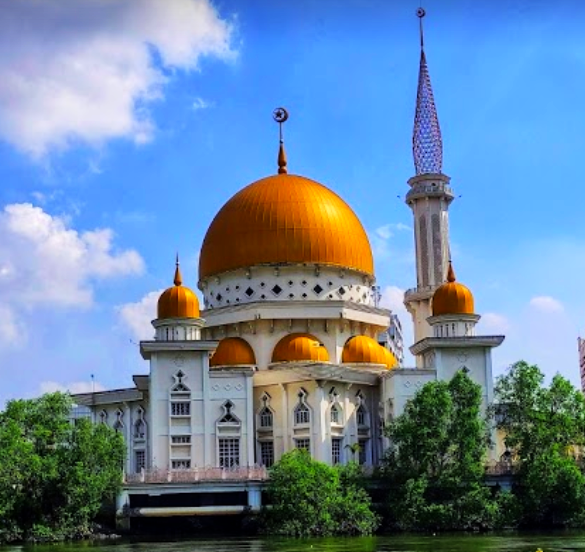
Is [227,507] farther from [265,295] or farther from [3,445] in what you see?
[265,295]

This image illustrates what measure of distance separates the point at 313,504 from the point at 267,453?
13.2 meters

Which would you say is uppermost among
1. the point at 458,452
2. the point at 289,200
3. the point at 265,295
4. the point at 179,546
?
the point at 289,200

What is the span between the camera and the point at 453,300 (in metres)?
70.4

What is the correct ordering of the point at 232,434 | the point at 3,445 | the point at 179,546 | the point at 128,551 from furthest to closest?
the point at 232,434 → the point at 3,445 → the point at 179,546 → the point at 128,551

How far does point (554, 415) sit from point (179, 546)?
23.0 meters

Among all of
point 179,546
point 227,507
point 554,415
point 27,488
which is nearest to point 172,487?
point 227,507

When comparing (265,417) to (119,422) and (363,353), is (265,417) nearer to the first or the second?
(363,353)

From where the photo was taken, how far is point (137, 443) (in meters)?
72.8

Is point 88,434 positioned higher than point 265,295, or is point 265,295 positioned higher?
point 265,295

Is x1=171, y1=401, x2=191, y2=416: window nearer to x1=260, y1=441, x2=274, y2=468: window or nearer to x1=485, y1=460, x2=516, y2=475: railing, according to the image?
x1=260, y1=441, x2=274, y2=468: window

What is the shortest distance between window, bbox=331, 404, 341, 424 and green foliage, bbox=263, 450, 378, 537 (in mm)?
10317

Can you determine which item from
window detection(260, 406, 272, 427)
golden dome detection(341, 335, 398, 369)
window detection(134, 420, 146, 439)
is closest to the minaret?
golden dome detection(341, 335, 398, 369)

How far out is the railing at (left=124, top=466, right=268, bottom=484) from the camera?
202ft

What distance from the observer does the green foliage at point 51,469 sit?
55.5m
